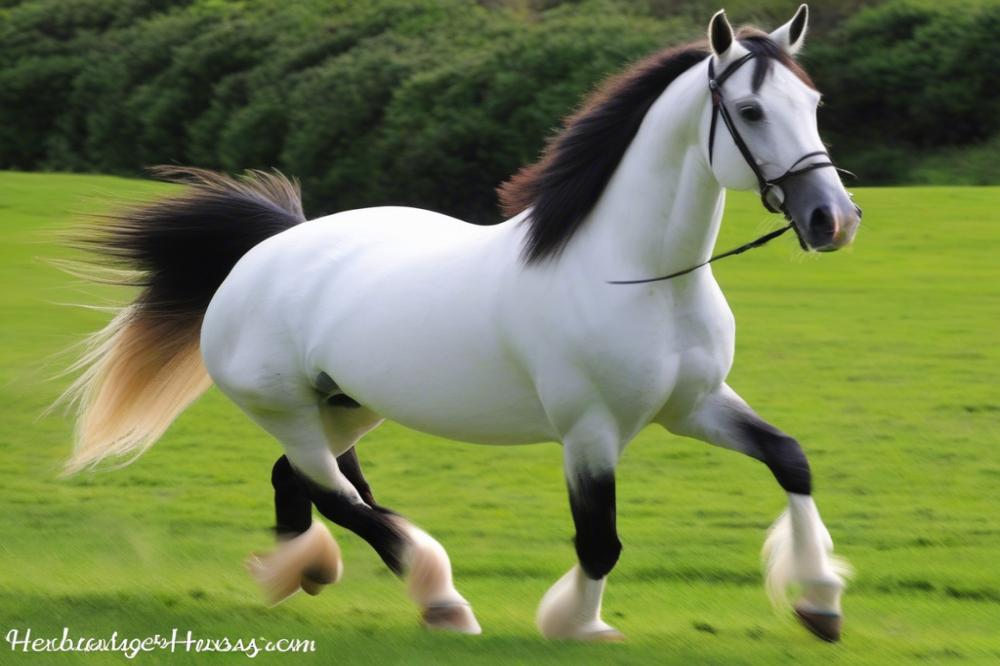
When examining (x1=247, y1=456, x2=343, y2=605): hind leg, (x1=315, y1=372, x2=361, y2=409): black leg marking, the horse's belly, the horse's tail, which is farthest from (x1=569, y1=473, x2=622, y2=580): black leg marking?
the horse's tail

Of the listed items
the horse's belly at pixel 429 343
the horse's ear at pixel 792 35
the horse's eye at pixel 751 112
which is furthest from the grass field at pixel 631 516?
the horse's eye at pixel 751 112

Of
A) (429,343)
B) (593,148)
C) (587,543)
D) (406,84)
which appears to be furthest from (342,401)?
(406,84)

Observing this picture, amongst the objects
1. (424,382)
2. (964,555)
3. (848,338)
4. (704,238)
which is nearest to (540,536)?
(964,555)

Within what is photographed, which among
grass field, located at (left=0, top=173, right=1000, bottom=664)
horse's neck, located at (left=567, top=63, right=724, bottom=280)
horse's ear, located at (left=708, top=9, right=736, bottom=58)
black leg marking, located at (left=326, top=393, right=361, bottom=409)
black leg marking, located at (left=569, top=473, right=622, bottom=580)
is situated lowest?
grass field, located at (left=0, top=173, right=1000, bottom=664)

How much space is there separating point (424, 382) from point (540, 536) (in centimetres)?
235

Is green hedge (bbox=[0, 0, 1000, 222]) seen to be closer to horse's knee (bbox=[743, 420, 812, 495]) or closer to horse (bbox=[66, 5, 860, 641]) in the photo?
horse (bbox=[66, 5, 860, 641])

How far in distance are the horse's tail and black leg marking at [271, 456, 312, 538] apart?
587 millimetres

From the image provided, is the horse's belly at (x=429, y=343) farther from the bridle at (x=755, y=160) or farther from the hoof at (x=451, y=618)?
the bridle at (x=755, y=160)

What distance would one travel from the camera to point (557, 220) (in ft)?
14.4

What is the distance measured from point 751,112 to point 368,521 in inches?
71.9

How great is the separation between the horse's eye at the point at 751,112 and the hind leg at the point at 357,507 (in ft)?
5.46

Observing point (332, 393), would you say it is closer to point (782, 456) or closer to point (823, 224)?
point (782, 456)

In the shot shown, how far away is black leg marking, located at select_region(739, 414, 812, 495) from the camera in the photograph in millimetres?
4340

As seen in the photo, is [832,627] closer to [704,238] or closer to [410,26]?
[704,238]
